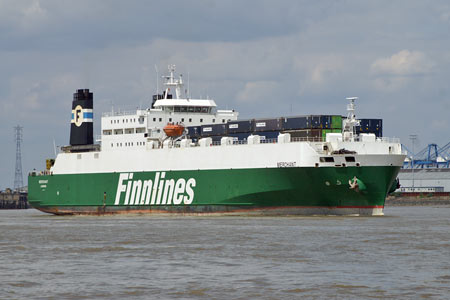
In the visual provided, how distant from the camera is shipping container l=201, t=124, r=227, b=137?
57278 millimetres

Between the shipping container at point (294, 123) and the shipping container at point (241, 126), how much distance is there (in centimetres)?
328

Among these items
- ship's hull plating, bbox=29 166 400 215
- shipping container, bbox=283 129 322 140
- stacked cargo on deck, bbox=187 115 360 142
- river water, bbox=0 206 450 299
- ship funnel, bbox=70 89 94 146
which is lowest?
river water, bbox=0 206 450 299

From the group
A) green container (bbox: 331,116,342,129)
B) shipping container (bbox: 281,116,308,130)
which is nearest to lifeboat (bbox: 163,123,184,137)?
shipping container (bbox: 281,116,308,130)

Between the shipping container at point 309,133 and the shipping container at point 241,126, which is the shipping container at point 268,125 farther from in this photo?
the shipping container at point 309,133

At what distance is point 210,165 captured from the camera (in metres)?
53.8

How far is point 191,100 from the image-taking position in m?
64.1

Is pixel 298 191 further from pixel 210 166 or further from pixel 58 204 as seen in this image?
pixel 58 204

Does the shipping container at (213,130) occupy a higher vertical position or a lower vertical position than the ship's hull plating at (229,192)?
higher

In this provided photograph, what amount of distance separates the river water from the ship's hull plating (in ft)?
30.1

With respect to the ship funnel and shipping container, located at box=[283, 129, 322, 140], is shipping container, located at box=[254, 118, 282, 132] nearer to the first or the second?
shipping container, located at box=[283, 129, 322, 140]

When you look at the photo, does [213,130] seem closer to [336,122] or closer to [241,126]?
[241,126]

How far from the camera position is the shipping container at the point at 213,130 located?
57278 millimetres

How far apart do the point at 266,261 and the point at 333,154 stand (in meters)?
23.8

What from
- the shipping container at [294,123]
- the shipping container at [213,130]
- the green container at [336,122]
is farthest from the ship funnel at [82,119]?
the green container at [336,122]
